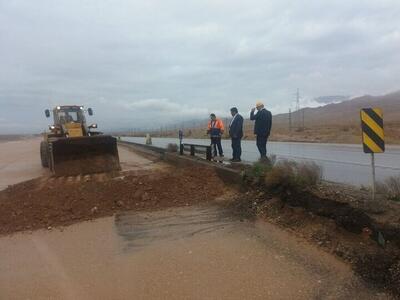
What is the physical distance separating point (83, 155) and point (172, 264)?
11746 millimetres

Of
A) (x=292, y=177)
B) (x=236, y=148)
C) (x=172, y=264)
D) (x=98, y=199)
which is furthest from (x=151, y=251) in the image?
(x=236, y=148)

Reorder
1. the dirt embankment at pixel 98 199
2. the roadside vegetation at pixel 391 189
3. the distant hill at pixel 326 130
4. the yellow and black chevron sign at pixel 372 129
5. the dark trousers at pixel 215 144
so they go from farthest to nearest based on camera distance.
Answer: the distant hill at pixel 326 130, the dark trousers at pixel 215 144, the dirt embankment at pixel 98 199, the yellow and black chevron sign at pixel 372 129, the roadside vegetation at pixel 391 189

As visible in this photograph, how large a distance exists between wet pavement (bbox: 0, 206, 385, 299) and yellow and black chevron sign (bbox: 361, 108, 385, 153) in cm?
204

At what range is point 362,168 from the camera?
15.7 metres

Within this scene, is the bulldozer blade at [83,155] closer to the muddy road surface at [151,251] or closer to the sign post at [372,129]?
the muddy road surface at [151,251]

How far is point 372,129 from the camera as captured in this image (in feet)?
24.9

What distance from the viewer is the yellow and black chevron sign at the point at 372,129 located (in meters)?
7.57

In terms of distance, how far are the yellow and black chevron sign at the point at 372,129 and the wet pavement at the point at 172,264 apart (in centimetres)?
204

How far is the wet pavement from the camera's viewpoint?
549 centimetres

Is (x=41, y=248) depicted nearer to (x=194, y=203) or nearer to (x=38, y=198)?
(x=38, y=198)

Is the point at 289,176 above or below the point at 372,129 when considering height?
below

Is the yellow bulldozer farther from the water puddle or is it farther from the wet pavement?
the wet pavement

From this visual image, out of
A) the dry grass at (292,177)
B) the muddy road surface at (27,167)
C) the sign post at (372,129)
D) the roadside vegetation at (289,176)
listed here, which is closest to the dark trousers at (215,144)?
the muddy road surface at (27,167)

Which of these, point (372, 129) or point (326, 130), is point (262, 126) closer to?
point (372, 129)
